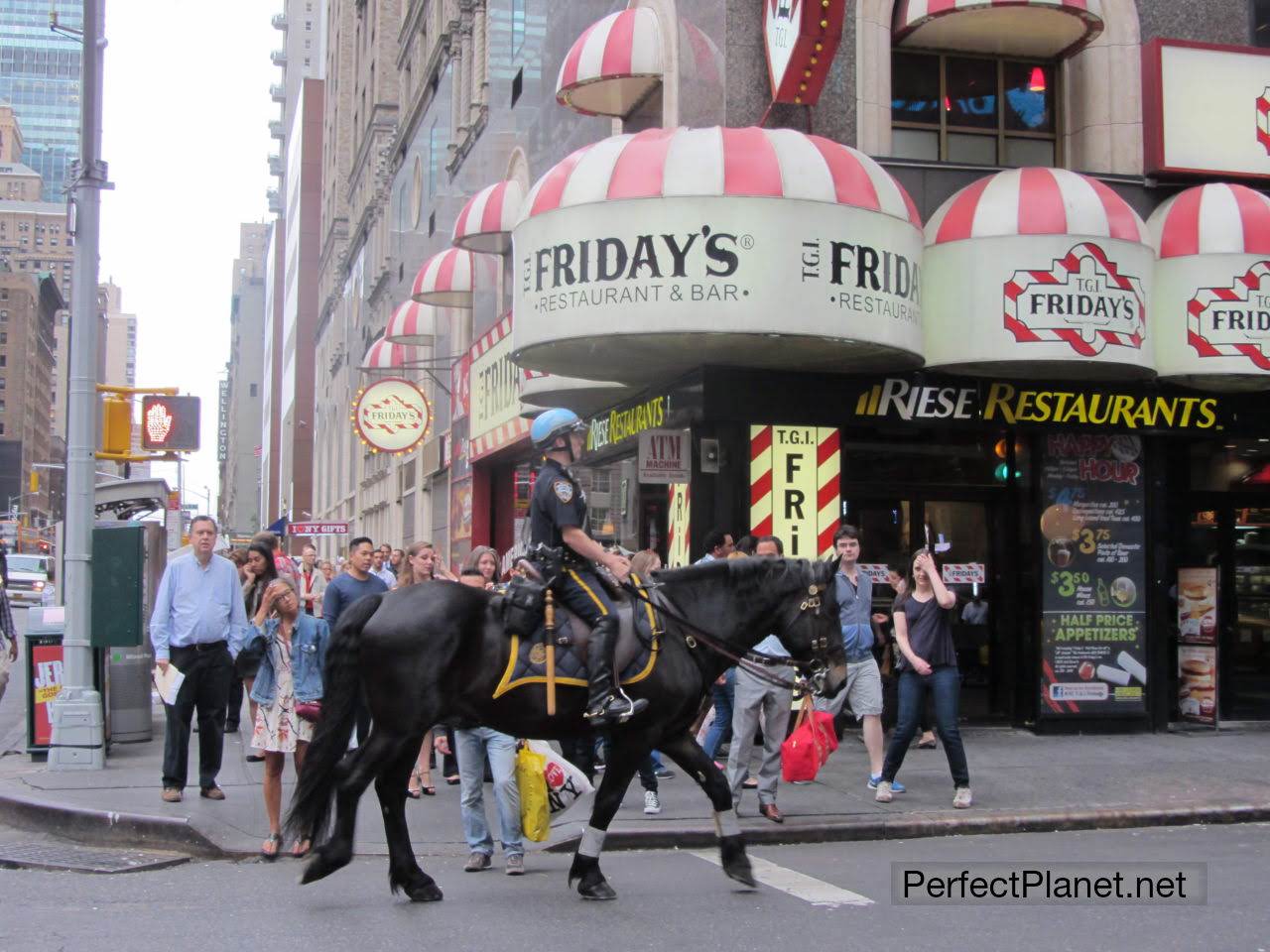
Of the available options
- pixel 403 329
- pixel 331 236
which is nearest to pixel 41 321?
pixel 331 236

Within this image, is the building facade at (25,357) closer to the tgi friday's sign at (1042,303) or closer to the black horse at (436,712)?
the tgi friday's sign at (1042,303)

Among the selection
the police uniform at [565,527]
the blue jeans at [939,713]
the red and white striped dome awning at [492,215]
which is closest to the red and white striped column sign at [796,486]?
the blue jeans at [939,713]

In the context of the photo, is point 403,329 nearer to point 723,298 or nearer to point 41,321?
point 723,298

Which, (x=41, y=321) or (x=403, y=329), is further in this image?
(x=41, y=321)

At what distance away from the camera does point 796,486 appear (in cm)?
1375

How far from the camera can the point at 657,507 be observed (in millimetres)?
16125

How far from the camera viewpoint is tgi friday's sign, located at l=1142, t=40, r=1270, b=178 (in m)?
14.8

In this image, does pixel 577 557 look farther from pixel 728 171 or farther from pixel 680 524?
pixel 680 524

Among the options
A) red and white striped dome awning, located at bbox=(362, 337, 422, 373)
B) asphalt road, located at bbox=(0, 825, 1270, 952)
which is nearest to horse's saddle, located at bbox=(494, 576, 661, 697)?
asphalt road, located at bbox=(0, 825, 1270, 952)

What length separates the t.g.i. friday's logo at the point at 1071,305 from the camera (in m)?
13.3

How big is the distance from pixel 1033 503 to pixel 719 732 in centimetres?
509

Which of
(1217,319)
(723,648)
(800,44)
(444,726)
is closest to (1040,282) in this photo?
(1217,319)

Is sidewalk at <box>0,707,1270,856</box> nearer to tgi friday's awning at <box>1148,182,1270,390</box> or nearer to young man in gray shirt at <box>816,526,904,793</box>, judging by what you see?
young man in gray shirt at <box>816,526,904,793</box>

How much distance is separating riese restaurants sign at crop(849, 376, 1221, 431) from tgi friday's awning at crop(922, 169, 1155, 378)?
535 millimetres
